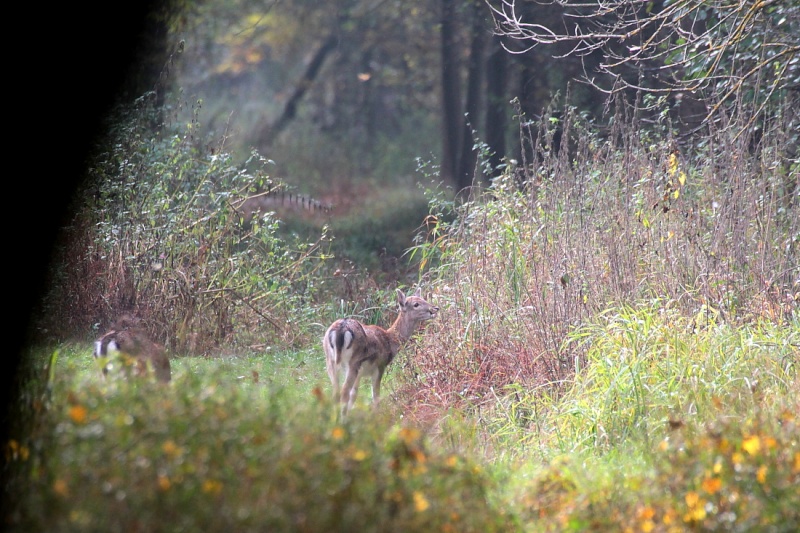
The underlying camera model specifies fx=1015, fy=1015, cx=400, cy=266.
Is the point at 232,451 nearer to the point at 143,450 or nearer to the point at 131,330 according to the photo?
the point at 143,450

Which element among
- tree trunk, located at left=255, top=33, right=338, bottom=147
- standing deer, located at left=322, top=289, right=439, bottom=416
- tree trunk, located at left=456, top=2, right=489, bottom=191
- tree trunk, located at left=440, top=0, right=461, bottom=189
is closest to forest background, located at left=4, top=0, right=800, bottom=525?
standing deer, located at left=322, top=289, right=439, bottom=416

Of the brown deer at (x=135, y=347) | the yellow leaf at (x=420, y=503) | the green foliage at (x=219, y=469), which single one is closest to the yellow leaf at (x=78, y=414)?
the green foliage at (x=219, y=469)

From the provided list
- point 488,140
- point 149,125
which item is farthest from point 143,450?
point 488,140

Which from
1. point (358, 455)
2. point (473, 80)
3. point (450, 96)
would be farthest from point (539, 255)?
point (450, 96)

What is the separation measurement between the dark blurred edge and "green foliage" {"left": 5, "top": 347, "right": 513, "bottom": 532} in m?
0.46

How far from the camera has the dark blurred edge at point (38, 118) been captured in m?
5.00

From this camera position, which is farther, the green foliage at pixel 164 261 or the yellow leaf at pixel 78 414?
the green foliage at pixel 164 261

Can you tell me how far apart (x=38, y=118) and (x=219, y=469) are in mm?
2882

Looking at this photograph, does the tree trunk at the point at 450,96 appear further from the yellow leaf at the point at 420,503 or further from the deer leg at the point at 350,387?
the yellow leaf at the point at 420,503

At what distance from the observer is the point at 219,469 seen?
138 inches

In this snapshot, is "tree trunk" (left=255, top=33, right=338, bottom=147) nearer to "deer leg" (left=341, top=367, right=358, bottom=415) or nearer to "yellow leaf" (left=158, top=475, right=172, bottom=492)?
"deer leg" (left=341, top=367, right=358, bottom=415)

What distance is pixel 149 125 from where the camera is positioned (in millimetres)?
11891

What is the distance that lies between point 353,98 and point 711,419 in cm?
2488

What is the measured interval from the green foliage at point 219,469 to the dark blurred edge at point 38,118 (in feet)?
1.50
